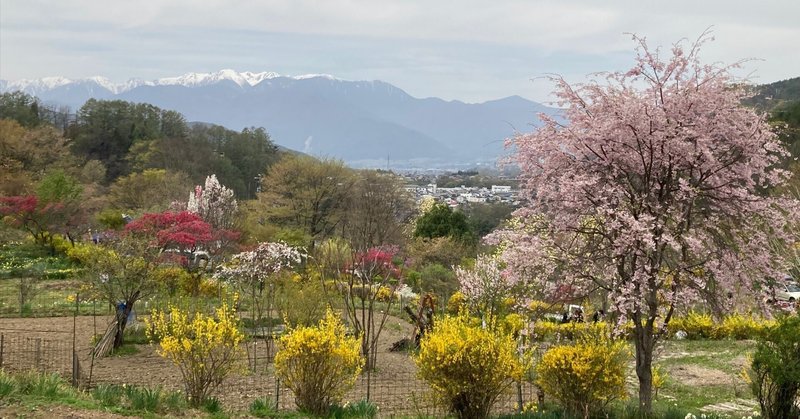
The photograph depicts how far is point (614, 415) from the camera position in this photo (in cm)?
780

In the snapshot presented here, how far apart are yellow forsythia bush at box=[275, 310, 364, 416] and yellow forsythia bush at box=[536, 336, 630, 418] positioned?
7.91 ft

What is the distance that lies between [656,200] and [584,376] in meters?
2.29

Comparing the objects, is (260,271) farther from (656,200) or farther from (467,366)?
(656,200)

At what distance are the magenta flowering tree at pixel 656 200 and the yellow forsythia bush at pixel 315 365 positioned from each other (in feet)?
8.07

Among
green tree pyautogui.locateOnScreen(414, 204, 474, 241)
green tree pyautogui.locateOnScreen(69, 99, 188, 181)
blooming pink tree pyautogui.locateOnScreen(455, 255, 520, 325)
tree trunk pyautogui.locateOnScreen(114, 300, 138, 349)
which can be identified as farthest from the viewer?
green tree pyautogui.locateOnScreen(69, 99, 188, 181)

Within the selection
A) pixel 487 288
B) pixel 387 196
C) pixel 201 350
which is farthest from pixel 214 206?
pixel 201 350

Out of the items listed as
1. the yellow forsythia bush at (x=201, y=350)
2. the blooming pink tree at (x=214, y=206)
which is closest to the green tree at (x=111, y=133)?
the blooming pink tree at (x=214, y=206)

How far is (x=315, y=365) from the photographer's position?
777cm

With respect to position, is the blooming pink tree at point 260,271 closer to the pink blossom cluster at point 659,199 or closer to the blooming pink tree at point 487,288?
the blooming pink tree at point 487,288

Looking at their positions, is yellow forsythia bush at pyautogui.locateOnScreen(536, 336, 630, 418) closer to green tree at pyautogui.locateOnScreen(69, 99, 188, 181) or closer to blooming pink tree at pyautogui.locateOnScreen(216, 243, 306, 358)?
blooming pink tree at pyautogui.locateOnScreen(216, 243, 306, 358)

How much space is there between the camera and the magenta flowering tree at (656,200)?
742cm

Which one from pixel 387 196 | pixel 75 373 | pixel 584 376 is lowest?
pixel 75 373

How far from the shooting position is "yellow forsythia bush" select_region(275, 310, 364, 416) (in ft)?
25.2

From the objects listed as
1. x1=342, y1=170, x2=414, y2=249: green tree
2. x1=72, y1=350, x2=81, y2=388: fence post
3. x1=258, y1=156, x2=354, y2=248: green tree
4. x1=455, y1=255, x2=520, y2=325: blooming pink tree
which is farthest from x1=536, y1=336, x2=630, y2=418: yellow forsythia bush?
x1=258, y1=156, x2=354, y2=248: green tree
